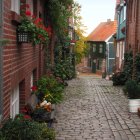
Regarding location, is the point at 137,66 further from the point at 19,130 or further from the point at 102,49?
the point at 102,49

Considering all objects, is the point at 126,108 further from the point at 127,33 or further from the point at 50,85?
the point at 127,33

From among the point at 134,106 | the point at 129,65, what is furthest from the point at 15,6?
the point at 129,65

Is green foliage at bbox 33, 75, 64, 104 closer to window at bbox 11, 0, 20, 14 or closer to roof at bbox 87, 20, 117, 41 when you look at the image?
window at bbox 11, 0, 20, 14

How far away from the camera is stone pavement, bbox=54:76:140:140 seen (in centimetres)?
900

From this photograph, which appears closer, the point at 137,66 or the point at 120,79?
the point at 137,66

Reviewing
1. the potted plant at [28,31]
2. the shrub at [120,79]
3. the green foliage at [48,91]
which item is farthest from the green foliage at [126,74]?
the potted plant at [28,31]

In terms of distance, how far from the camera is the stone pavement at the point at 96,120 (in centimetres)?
900

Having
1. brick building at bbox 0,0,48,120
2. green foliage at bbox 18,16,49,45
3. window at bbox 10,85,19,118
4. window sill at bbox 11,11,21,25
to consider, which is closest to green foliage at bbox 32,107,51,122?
brick building at bbox 0,0,48,120

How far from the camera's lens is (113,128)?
9758 millimetres

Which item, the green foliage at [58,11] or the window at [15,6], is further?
the green foliage at [58,11]

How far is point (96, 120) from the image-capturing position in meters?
11.0

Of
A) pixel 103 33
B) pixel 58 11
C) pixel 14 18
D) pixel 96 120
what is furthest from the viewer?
pixel 103 33

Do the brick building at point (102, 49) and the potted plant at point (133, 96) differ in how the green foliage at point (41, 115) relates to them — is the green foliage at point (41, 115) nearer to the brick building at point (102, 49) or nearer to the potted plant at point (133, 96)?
the potted plant at point (133, 96)

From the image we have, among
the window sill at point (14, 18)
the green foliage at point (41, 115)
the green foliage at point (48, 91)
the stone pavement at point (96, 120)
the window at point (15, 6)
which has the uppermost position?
the window at point (15, 6)
